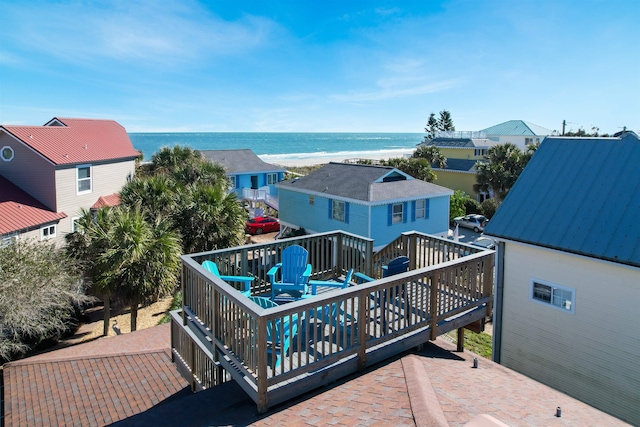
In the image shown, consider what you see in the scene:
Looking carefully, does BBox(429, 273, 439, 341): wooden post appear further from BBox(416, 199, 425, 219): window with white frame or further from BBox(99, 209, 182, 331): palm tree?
BBox(416, 199, 425, 219): window with white frame

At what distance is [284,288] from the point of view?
7.66 m

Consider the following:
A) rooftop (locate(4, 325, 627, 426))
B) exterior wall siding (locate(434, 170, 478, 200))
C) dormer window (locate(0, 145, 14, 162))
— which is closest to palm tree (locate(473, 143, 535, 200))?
exterior wall siding (locate(434, 170, 478, 200))

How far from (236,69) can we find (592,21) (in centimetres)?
6121

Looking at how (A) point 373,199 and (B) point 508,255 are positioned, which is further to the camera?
(A) point 373,199

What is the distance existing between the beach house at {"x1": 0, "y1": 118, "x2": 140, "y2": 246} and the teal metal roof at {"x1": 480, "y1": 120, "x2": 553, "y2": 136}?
2472 inches

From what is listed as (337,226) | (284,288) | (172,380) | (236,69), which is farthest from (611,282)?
(236,69)

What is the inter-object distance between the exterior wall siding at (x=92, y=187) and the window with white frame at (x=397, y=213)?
15.2 m

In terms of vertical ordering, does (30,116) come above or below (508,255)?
above

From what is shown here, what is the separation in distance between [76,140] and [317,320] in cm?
2061

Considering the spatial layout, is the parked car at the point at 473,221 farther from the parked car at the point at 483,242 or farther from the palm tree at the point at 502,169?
the palm tree at the point at 502,169

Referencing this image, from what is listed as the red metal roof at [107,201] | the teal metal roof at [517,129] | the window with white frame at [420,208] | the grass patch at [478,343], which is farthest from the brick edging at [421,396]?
the teal metal roof at [517,129]

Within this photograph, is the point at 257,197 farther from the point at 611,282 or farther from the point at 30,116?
the point at 30,116

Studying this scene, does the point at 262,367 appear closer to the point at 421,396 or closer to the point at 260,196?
the point at 421,396

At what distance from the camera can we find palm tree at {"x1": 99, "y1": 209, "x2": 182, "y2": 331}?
1326cm
